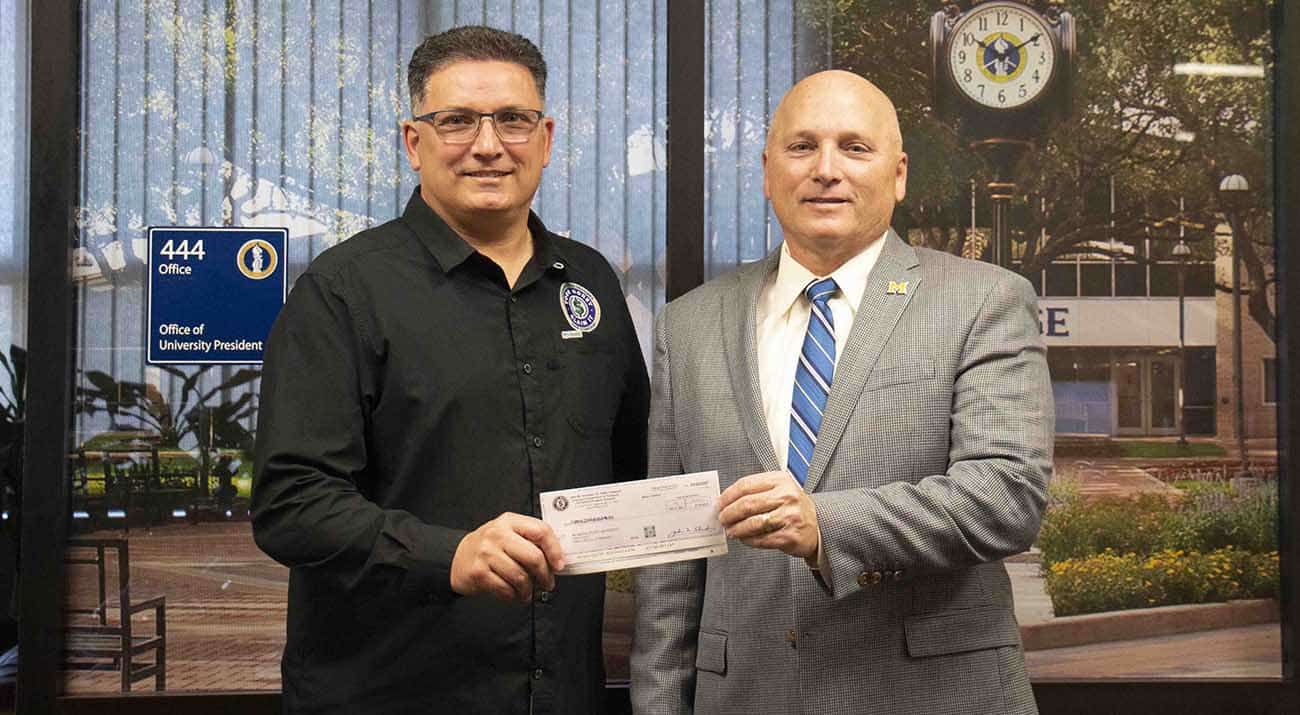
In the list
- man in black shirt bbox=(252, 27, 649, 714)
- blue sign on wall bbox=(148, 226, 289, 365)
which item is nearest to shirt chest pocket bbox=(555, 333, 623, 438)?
man in black shirt bbox=(252, 27, 649, 714)

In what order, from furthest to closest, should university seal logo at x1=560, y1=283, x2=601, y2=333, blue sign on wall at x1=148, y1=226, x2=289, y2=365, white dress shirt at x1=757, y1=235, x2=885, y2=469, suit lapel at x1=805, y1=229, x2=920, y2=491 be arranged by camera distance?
blue sign on wall at x1=148, y1=226, x2=289, y2=365 → university seal logo at x1=560, y1=283, x2=601, y2=333 → white dress shirt at x1=757, y1=235, x2=885, y2=469 → suit lapel at x1=805, y1=229, x2=920, y2=491

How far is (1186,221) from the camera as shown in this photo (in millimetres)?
3439

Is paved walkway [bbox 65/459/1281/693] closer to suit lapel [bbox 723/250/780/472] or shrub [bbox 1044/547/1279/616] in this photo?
shrub [bbox 1044/547/1279/616]

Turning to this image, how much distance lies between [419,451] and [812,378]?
75 centimetres

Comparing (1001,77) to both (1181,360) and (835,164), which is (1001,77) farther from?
(835,164)

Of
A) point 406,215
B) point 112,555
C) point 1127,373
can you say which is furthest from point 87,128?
point 1127,373

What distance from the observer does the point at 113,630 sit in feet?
11.2

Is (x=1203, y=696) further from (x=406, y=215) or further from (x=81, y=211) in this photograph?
(x=81, y=211)

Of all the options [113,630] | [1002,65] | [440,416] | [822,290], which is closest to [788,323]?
[822,290]

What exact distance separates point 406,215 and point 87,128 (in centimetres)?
147

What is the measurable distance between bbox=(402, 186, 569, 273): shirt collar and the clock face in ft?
5.05

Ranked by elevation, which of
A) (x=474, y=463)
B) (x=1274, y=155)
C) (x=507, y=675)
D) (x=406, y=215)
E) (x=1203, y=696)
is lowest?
(x=1203, y=696)

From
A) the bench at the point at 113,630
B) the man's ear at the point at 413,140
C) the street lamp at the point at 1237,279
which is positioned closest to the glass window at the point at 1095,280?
the street lamp at the point at 1237,279

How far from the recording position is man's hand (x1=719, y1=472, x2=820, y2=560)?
1.91m
